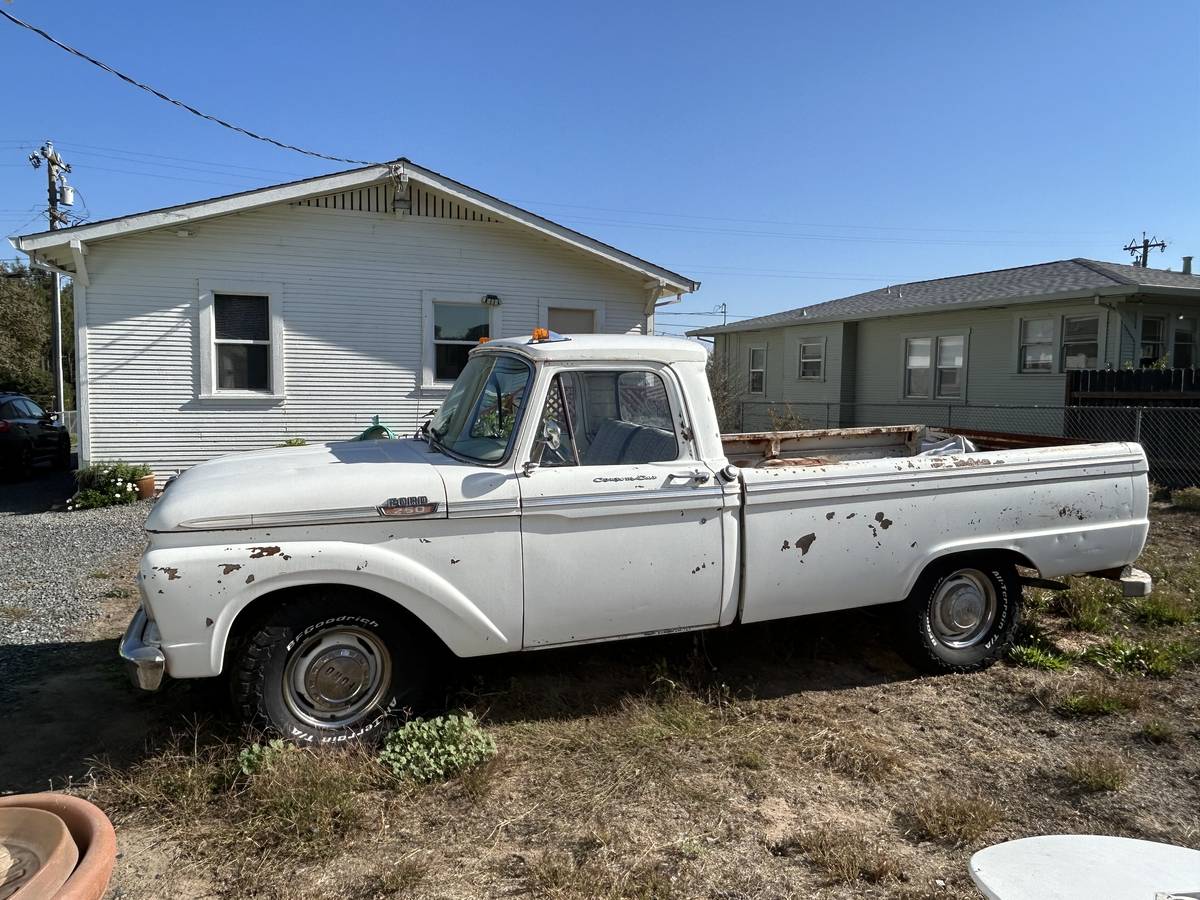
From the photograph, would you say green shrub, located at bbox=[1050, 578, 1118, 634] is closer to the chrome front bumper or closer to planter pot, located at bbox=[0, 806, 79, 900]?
the chrome front bumper

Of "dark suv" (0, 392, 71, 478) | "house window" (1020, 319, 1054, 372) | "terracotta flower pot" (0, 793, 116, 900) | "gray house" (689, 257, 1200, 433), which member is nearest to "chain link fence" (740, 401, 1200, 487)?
"gray house" (689, 257, 1200, 433)

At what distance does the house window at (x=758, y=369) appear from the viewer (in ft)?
79.3

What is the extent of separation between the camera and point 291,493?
136 inches

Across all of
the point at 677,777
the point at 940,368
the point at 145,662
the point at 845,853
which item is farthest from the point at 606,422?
the point at 940,368

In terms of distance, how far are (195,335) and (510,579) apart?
944cm

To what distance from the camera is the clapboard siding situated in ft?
36.2

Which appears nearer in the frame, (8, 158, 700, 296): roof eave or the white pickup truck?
the white pickup truck

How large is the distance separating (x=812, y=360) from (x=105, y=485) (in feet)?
55.1

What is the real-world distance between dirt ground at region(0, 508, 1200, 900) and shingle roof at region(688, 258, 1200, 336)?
40.8 feet

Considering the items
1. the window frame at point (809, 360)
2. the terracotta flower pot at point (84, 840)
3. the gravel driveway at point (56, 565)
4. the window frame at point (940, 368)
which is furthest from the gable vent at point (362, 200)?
the window frame at point (809, 360)

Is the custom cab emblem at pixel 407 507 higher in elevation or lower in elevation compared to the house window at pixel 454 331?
lower

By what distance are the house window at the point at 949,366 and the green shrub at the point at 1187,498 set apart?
665 cm

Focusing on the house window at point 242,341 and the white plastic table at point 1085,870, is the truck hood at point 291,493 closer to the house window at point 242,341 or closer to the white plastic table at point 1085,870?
the white plastic table at point 1085,870

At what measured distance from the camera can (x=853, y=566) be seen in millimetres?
4254
